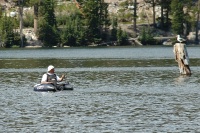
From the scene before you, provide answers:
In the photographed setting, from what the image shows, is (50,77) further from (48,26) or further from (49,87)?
(48,26)

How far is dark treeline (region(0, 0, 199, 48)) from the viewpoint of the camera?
455 feet

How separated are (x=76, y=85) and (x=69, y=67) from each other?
22903 millimetres

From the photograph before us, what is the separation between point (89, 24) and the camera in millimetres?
141000

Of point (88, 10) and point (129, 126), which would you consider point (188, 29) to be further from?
point (129, 126)

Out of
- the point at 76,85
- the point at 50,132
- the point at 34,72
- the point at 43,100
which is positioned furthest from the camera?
the point at 34,72

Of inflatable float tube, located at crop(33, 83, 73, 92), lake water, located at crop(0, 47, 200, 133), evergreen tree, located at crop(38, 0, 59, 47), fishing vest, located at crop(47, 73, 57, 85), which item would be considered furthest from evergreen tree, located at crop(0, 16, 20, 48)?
fishing vest, located at crop(47, 73, 57, 85)

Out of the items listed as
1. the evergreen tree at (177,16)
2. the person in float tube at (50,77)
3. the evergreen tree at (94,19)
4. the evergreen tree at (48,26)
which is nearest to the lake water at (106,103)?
the person in float tube at (50,77)

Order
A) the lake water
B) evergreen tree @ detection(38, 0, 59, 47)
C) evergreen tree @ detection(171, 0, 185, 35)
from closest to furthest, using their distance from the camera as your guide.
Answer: the lake water < evergreen tree @ detection(171, 0, 185, 35) < evergreen tree @ detection(38, 0, 59, 47)

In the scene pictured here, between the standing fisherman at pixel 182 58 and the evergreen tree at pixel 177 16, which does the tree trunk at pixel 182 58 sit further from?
the evergreen tree at pixel 177 16

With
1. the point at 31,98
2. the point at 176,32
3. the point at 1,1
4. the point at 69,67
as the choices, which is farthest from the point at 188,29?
the point at 31,98

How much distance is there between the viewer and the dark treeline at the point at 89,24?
138750 mm

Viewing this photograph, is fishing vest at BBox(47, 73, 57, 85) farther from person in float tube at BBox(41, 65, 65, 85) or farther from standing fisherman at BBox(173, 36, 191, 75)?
standing fisherman at BBox(173, 36, 191, 75)

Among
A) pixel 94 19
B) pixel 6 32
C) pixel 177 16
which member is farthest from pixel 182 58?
pixel 6 32

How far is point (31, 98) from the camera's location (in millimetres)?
46812
